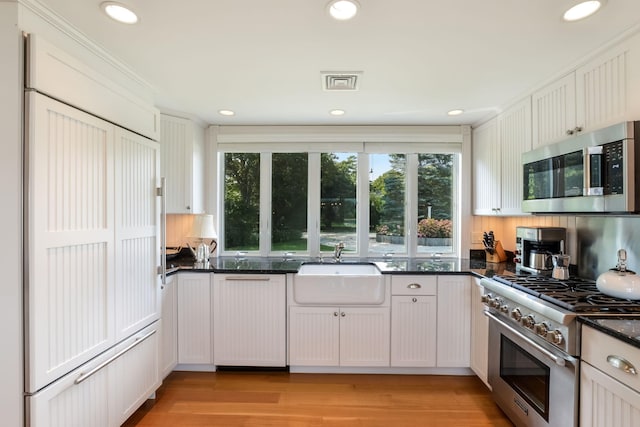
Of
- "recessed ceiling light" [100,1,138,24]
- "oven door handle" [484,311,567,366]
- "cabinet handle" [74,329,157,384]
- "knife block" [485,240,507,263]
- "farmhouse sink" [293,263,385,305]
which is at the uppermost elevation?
"recessed ceiling light" [100,1,138,24]

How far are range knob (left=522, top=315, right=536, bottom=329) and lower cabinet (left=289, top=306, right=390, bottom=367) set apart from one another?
110 cm

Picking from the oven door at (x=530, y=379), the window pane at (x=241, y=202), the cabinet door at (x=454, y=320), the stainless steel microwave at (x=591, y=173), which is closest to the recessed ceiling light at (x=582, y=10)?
the stainless steel microwave at (x=591, y=173)

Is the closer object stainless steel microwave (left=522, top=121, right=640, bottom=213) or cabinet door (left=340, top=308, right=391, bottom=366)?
stainless steel microwave (left=522, top=121, right=640, bottom=213)

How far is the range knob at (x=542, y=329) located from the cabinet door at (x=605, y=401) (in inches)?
7.4

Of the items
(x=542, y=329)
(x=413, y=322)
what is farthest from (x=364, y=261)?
(x=542, y=329)

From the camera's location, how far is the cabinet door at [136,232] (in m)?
1.92

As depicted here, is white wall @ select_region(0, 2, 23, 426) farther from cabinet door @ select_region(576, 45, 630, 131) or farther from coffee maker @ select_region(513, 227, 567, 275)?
coffee maker @ select_region(513, 227, 567, 275)

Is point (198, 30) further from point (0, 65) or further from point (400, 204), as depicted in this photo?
point (400, 204)

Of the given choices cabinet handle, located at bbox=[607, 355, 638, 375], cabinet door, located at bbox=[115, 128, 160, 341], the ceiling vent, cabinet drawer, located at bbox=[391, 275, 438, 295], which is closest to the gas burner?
cabinet handle, located at bbox=[607, 355, 638, 375]

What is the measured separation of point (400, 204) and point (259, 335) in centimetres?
197

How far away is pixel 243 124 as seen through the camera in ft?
11.1

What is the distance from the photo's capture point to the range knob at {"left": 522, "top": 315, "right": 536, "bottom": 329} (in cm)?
175

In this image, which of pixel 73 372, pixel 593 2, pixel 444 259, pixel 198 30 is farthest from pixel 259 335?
pixel 593 2

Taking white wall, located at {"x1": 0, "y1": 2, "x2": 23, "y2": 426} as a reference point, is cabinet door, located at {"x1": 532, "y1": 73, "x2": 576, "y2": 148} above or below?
above
